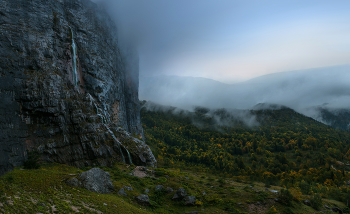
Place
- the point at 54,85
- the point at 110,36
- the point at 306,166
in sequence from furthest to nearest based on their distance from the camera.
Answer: the point at 306,166 → the point at 110,36 → the point at 54,85

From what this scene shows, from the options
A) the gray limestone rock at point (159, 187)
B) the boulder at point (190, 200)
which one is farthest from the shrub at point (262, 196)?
the gray limestone rock at point (159, 187)

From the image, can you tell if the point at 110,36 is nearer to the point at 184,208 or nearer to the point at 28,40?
the point at 28,40

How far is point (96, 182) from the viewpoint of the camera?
72.4 feet

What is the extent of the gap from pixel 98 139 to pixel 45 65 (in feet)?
75.5

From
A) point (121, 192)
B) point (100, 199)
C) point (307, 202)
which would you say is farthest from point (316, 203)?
point (100, 199)

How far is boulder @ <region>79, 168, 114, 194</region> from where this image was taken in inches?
832

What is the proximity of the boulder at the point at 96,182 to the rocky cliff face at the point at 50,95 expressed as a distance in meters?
10.7

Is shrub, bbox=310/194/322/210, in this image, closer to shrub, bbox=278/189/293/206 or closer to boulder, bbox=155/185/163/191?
shrub, bbox=278/189/293/206

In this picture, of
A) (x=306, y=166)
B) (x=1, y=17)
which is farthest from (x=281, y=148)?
(x=1, y=17)

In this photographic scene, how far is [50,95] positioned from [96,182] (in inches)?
1069

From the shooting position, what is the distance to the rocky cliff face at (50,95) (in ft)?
106

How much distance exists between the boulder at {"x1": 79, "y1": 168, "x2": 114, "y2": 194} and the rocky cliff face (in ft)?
35.0

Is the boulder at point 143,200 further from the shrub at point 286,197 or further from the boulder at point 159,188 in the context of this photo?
the shrub at point 286,197

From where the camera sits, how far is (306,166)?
391 feet
